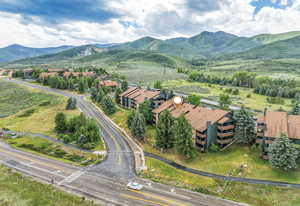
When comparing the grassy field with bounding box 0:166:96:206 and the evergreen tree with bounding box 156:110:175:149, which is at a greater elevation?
the evergreen tree with bounding box 156:110:175:149

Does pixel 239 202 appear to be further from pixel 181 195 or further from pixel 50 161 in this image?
pixel 50 161

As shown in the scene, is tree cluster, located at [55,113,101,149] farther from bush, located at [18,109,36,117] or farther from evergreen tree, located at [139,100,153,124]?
bush, located at [18,109,36,117]

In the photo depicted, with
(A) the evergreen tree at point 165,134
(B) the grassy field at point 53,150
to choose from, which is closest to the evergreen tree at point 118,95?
(B) the grassy field at point 53,150

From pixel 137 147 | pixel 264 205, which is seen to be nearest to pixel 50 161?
pixel 137 147

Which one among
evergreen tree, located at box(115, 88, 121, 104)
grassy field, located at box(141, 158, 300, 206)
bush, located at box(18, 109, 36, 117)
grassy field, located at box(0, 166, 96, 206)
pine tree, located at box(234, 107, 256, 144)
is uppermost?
evergreen tree, located at box(115, 88, 121, 104)

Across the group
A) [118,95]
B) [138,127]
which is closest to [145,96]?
[118,95]

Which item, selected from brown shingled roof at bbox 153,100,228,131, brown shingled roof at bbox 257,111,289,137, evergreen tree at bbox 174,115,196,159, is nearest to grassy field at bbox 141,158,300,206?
evergreen tree at bbox 174,115,196,159
